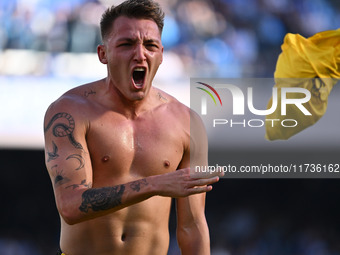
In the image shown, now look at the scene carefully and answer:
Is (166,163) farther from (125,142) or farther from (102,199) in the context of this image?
(102,199)

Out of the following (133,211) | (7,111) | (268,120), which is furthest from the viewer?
(7,111)

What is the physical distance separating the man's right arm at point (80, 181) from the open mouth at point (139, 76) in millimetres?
343

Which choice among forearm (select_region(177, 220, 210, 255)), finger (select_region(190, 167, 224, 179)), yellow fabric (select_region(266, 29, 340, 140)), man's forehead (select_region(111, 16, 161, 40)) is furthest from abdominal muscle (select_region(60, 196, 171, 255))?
yellow fabric (select_region(266, 29, 340, 140))

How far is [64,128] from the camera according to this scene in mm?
3387

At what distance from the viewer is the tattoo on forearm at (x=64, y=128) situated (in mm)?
3367

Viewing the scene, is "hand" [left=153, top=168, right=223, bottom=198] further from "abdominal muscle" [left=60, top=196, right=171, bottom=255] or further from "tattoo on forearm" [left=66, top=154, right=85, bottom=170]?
"abdominal muscle" [left=60, top=196, right=171, bottom=255]

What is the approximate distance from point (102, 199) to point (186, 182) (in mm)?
474

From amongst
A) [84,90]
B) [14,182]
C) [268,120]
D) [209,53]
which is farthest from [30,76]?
[84,90]

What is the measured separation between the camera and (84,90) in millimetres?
3664

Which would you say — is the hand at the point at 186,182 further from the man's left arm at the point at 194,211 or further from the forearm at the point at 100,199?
the man's left arm at the point at 194,211

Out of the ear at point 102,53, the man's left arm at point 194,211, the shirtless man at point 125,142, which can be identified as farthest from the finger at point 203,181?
the ear at point 102,53

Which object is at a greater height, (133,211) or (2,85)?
(2,85)

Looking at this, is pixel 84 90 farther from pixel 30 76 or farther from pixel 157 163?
pixel 30 76

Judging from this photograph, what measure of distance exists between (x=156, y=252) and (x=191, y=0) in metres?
6.01
